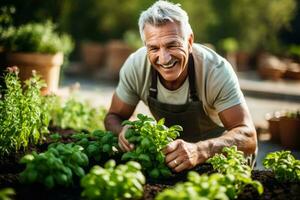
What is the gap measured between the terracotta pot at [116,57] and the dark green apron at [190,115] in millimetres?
7472

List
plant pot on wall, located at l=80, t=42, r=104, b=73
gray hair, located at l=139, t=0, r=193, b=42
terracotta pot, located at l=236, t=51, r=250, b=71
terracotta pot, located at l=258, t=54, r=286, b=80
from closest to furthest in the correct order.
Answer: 1. gray hair, located at l=139, t=0, r=193, b=42
2. terracotta pot, located at l=258, t=54, r=286, b=80
3. plant pot on wall, located at l=80, t=42, r=104, b=73
4. terracotta pot, located at l=236, t=51, r=250, b=71

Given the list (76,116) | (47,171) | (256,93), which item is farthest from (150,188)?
(256,93)

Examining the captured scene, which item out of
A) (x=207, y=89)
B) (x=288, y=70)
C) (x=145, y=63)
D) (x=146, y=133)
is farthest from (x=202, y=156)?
(x=288, y=70)

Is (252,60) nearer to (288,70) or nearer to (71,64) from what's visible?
(288,70)

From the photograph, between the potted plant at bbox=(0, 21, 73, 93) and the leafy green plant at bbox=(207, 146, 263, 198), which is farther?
the potted plant at bbox=(0, 21, 73, 93)

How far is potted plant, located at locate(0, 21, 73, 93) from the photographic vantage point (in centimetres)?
513

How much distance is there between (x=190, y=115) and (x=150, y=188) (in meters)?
1.10

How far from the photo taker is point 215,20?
44.4 feet

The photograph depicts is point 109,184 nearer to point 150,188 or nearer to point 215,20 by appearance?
point 150,188

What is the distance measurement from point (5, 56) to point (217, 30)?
9448mm

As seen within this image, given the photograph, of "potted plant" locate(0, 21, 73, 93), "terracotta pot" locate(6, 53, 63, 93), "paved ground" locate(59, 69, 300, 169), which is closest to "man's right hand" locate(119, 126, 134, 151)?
"potted plant" locate(0, 21, 73, 93)

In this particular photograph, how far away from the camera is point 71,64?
43.0 ft

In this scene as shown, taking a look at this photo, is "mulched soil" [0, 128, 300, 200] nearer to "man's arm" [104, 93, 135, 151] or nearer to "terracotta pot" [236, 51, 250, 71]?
"man's arm" [104, 93, 135, 151]

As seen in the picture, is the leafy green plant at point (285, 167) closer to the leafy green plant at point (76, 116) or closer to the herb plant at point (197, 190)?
the herb plant at point (197, 190)
